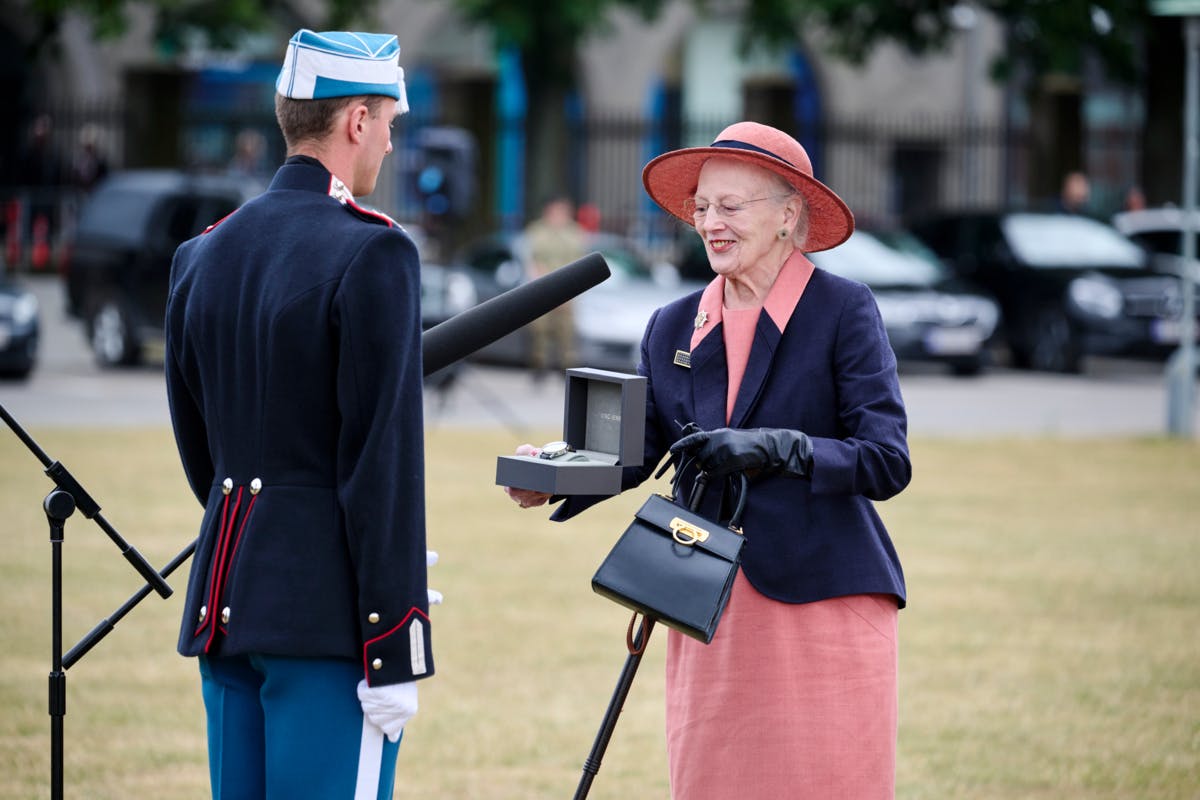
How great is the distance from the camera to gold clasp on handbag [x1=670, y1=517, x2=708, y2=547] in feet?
12.2

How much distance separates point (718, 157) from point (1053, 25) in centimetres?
2166

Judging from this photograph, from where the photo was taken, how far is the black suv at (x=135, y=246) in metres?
20.7

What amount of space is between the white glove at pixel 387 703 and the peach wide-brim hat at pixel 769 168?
135cm

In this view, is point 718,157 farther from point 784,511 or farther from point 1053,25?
point 1053,25

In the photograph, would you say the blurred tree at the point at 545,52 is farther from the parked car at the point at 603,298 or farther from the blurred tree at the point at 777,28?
the parked car at the point at 603,298

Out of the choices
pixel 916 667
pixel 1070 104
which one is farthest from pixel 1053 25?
pixel 916 667

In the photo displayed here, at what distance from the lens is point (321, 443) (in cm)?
334

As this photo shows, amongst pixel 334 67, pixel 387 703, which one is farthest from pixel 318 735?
pixel 334 67

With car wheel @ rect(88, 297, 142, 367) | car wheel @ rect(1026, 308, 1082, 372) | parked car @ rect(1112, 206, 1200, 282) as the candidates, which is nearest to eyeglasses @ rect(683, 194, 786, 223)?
car wheel @ rect(88, 297, 142, 367)

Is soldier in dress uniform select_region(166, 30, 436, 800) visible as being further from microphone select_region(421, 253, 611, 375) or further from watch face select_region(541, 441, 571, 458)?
watch face select_region(541, 441, 571, 458)

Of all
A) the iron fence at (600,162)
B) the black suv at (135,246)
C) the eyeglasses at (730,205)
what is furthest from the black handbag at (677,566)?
the iron fence at (600,162)

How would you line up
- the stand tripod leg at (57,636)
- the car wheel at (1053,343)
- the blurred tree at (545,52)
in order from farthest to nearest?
the blurred tree at (545,52) < the car wheel at (1053,343) < the stand tripod leg at (57,636)

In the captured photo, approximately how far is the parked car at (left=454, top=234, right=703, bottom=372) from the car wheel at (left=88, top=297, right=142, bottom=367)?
4057 millimetres

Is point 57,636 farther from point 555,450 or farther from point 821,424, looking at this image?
point 821,424
